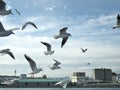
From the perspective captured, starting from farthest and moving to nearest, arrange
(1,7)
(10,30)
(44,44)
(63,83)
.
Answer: (63,83)
(44,44)
(10,30)
(1,7)

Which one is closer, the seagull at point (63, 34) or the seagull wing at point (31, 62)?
the seagull wing at point (31, 62)

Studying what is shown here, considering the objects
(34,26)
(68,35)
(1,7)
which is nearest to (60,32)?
(68,35)

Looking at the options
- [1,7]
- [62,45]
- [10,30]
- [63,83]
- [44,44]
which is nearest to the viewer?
[1,7]

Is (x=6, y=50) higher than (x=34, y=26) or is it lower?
lower

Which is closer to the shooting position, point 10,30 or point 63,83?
point 10,30

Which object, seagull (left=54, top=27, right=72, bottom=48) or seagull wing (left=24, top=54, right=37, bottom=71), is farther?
seagull (left=54, top=27, right=72, bottom=48)

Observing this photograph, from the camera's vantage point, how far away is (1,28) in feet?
74.0

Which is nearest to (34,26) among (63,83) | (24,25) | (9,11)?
(24,25)

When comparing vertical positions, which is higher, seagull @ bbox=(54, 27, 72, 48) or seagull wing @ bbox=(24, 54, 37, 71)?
seagull @ bbox=(54, 27, 72, 48)

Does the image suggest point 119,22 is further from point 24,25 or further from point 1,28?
point 1,28

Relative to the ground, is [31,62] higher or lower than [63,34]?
lower

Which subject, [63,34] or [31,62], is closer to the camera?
[31,62]

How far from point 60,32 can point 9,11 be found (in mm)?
4780

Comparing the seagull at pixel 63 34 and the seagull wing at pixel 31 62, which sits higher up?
the seagull at pixel 63 34
